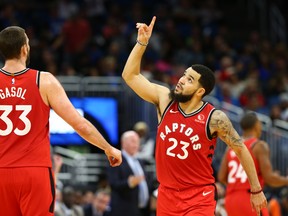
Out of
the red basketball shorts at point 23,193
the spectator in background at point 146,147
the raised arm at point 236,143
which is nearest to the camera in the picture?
the red basketball shorts at point 23,193

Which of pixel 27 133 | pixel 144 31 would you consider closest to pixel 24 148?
pixel 27 133

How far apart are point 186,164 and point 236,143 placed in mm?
573

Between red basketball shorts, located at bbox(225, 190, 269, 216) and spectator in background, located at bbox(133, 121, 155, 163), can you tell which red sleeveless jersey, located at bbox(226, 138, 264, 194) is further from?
spectator in background, located at bbox(133, 121, 155, 163)

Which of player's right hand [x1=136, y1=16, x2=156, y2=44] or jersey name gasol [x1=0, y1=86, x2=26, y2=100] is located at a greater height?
player's right hand [x1=136, y1=16, x2=156, y2=44]

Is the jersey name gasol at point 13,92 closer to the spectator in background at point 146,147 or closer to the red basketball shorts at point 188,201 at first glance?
the red basketball shorts at point 188,201

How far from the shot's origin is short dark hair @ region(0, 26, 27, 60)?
7.58 m

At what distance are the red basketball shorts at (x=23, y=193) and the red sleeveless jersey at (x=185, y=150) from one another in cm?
172

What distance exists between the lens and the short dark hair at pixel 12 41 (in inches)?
299

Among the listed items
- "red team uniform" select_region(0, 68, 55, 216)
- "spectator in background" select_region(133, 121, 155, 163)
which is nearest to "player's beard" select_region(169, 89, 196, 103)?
"red team uniform" select_region(0, 68, 55, 216)

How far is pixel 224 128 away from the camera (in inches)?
342

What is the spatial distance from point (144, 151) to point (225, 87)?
4.01m

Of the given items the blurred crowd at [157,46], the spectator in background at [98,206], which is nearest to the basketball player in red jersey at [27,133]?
the spectator in background at [98,206]

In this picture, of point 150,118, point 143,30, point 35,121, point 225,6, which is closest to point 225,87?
point 150,118

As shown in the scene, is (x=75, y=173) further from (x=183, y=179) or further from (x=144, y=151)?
(x=183, y=179)
